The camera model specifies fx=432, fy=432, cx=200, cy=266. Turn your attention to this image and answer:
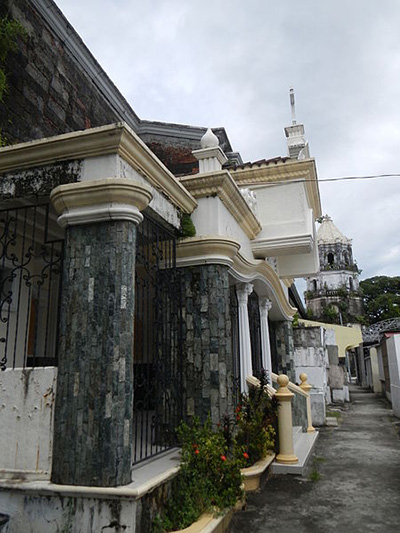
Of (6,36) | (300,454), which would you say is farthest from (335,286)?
(6,36)

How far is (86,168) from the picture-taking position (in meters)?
4.20

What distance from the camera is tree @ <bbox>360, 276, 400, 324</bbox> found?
168 ft

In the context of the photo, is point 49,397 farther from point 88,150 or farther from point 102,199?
point 88,150

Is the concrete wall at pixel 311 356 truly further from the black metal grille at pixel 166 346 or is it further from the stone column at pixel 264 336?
the black metal grille at pixel 166 346

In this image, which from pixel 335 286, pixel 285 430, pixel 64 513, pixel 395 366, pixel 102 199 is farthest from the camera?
pixel 335 286

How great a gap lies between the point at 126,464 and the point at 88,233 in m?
2.02

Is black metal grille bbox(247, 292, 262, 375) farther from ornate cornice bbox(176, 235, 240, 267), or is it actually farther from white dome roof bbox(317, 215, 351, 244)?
white dome roof bbox(317, 215, 351, 244)

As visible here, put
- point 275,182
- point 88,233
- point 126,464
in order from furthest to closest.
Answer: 1. point 275,182
2. point 88,233
3. point 126,464

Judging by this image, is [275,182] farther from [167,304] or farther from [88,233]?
[88,233]

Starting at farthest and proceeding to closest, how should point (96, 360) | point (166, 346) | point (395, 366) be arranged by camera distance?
point (395, 366) → point (166, 346) → point (96, 360)

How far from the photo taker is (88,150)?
164 inches

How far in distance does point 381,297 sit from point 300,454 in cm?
5030

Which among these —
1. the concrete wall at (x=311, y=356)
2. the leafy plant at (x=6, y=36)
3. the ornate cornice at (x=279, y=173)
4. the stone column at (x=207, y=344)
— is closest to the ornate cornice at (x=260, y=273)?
the stone column at (x=207, y=344)

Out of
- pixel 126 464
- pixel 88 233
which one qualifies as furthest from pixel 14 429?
pixel 88 233
